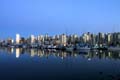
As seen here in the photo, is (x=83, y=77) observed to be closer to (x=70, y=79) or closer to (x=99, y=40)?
(x=70, y=79)

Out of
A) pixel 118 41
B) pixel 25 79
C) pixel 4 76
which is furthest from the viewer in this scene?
pixel 118 41

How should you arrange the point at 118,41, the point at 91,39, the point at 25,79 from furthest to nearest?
the point at 91,39
the point at 118,41
the point at 25,79

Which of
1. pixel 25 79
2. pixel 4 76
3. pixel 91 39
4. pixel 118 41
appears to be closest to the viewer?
pixel 25 79

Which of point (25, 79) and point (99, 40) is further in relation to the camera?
point (99, 40)

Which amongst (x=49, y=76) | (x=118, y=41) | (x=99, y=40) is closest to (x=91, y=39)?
(x=99, y=40)

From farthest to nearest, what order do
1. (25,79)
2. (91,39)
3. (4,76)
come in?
(91,39) → (4,76) → (25,79)

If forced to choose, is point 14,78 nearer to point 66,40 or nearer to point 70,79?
point 70,79

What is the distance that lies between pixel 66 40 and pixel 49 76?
479 ft

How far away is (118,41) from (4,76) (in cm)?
13616

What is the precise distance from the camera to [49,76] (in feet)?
111

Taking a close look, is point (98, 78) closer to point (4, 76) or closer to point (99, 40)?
point (4, 76)

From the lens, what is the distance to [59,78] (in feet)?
106

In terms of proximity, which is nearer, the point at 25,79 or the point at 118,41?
the point at 25,79

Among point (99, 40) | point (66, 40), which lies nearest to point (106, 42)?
point (99, 40)
